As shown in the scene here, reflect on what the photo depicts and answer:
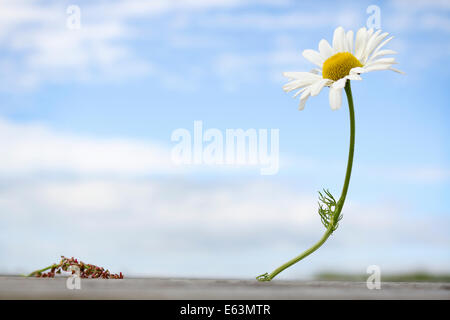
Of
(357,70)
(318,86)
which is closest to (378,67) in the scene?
(357,70)

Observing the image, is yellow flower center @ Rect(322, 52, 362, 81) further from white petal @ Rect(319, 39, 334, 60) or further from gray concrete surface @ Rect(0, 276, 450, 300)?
gray concrete surface @ Rect(0, 276, 450, 300)

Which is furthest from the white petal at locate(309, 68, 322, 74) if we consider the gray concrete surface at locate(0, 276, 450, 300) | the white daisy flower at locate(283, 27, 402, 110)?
the gray concrete surface at locate(0, 276, 450, 300)

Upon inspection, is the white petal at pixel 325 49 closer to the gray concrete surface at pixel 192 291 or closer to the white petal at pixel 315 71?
the white petal at pixel 315 71

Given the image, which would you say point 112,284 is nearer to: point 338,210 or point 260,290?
point 260,290
